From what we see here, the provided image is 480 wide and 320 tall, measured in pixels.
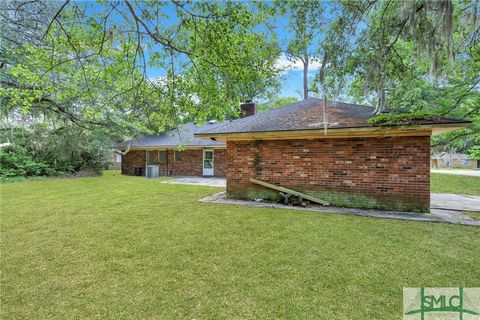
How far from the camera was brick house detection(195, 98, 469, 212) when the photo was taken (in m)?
6.07

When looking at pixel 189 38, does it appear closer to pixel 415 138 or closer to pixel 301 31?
pixel 301 31

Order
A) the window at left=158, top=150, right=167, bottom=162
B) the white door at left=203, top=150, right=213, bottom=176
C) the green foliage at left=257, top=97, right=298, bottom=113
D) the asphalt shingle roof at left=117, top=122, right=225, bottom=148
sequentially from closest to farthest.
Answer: the white door at left=203, top=150, right=213, bottom=176 < the asphalt shingle roof at left=117, top=122, right=225, bottom=148 < the window at left=158, top=150, right=167, bottom=162 < the green foliage at left=257, top=97, right=298, bottom=113

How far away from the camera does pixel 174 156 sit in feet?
54.6

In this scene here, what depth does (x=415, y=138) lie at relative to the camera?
6.06 metres

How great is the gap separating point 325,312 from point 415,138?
18.8ft

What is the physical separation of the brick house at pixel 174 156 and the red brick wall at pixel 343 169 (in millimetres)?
6869

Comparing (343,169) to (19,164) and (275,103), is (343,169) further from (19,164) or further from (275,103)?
(275,103)

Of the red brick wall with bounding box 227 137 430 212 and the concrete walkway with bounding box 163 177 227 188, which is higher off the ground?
the red brick wall with bounding box 227 137 430 212

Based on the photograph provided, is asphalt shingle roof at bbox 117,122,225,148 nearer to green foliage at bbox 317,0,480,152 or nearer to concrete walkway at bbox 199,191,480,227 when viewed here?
concrete walkway at bbox 199,191,480,227

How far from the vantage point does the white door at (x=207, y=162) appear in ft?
50.9

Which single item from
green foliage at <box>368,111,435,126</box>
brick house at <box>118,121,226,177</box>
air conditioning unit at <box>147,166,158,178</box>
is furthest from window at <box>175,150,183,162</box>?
green foliage at <box>368,111,435,126</box>

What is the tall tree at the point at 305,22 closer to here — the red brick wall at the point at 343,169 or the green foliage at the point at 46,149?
the red brick wall at the point at 343,169

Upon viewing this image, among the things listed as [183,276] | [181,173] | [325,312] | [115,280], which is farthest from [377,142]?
[181,173]

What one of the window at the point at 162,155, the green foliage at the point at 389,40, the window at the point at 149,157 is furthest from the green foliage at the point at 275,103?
the green foliage at the point at 389,40
